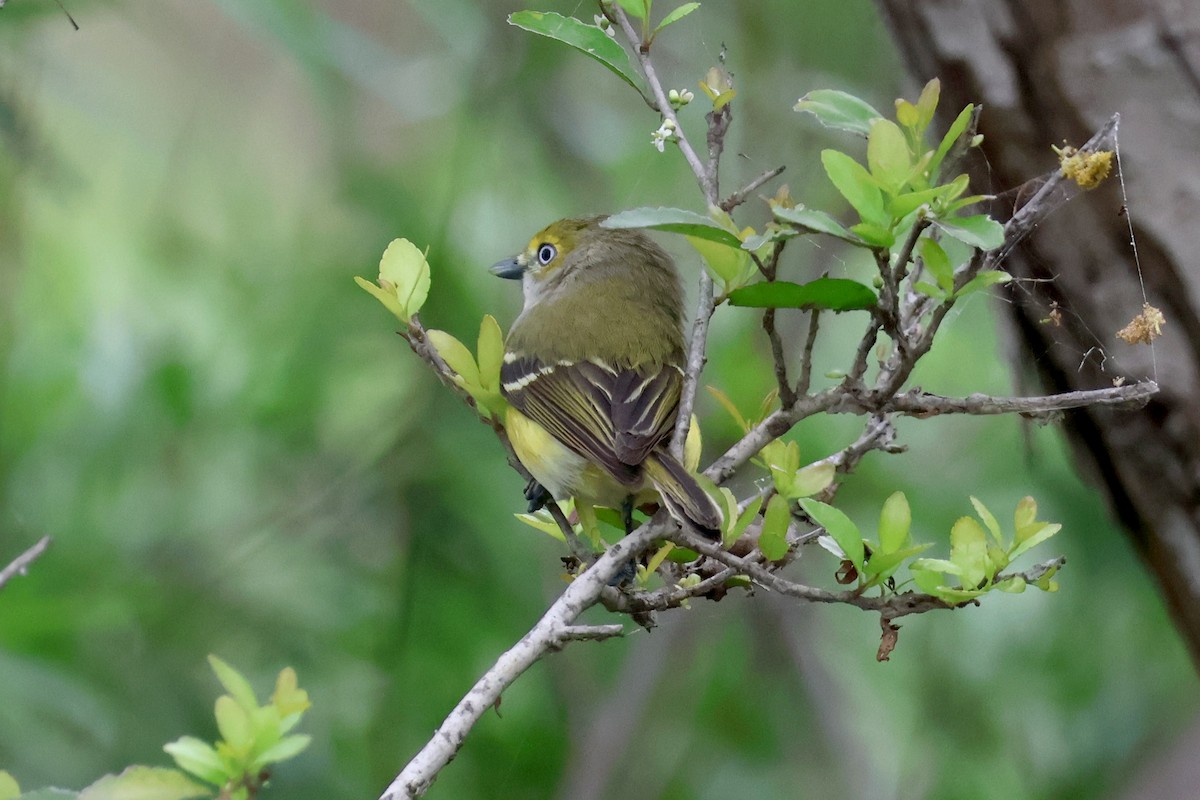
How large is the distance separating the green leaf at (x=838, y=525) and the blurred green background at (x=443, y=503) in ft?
5.95

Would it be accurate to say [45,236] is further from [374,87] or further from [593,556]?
[593,556]

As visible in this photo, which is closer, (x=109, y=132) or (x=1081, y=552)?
(x=1081, y=552)

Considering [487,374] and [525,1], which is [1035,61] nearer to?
[487,374]

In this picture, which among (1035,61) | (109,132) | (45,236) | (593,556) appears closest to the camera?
(593,556)

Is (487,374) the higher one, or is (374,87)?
(374,87)

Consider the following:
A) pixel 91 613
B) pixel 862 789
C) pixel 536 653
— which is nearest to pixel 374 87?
pixel 91 613

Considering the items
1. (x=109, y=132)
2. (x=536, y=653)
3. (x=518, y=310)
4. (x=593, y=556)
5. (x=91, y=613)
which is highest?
(x=109, y=132)

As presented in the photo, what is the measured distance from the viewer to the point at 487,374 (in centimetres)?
187

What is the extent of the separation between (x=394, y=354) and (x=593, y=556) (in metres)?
2.49

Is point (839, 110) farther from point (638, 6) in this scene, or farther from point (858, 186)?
point (638, 6)

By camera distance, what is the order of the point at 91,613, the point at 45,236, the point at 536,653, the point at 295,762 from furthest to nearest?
the point at 45,236 < the point at 295,762 < the point at 91,613 < the point at 536,653

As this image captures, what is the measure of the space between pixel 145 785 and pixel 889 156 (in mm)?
1066

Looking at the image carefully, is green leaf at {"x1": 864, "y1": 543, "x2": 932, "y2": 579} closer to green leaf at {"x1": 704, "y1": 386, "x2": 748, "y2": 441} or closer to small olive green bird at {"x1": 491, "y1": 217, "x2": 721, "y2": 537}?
small olive green bird at {"x1": 491, "y1": 217, "x2": 721, "y2": 537}

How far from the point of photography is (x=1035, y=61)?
9.05 feet
